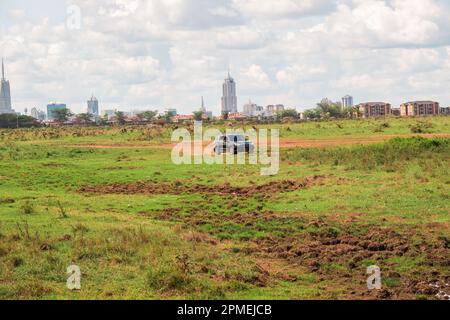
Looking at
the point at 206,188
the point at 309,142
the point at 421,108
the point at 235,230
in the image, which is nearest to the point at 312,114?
the point at 421,108

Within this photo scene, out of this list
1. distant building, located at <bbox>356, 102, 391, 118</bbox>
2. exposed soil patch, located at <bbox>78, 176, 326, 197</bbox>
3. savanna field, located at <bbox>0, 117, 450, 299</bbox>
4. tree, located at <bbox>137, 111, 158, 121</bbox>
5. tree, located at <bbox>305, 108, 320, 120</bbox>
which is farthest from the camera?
distant building, located at <bbox>356, 102, 391, 118</bbox>

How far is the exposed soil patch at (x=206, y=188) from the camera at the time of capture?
24.4m

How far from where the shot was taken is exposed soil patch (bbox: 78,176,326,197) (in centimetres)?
2441

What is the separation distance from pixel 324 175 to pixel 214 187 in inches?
175

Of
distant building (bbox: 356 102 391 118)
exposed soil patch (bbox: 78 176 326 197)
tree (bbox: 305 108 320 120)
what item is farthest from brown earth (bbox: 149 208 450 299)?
distant building (bbox: 356 102 391 118)

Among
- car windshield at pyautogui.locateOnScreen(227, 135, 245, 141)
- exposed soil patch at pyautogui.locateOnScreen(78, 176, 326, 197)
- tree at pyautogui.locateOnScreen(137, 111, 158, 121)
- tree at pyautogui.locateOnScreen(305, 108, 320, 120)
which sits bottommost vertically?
exposed soil patch at pyautogui.locateOnScreen(78, 176, 326, 197)

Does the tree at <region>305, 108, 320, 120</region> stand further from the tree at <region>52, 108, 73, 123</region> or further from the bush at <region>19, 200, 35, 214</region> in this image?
the bush at <region>19, 200, 35, 214</region>

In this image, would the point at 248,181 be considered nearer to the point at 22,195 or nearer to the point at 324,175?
the point at 324,175

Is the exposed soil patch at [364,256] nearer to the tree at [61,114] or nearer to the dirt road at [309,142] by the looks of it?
the dirt road at [309,142]

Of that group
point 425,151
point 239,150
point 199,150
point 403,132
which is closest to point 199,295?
point 425,151

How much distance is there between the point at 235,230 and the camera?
17.5 m

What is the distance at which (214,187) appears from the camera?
25.9 metres

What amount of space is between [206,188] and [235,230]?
27.3ft

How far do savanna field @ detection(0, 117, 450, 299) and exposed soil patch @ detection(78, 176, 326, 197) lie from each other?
79 mm
